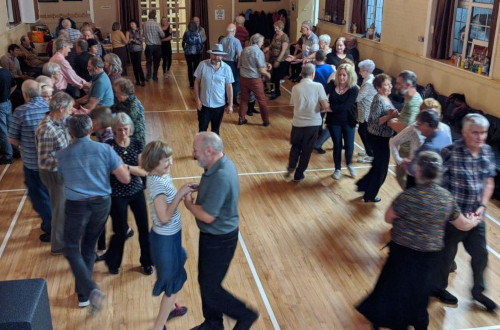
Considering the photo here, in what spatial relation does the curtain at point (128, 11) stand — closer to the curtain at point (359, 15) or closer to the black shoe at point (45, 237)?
the curtain at point (359, 15)

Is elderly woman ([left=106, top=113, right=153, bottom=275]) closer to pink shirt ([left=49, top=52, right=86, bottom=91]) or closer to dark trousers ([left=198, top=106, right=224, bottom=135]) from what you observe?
dark trousers ([left=198, top=106, right=224, bottom=135])

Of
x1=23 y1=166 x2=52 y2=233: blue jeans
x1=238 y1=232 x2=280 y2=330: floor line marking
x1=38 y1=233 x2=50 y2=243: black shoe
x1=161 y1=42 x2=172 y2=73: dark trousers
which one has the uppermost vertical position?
x1=161 y1=42 x2=172 y2=73: dark trousers

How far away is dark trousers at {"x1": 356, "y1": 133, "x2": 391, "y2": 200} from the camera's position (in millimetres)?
5941

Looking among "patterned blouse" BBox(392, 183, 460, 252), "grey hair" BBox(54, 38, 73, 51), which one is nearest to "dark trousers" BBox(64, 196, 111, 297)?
"patterned blouse" BBox(392, 183, 460, 252)

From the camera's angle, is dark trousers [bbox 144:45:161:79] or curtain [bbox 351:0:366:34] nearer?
curtain [bbox 351:0:366:34]

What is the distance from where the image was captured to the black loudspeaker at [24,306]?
10.3 feet

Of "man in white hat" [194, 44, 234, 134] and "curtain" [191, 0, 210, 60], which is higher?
"curtain" [191, 0, 210, 60]

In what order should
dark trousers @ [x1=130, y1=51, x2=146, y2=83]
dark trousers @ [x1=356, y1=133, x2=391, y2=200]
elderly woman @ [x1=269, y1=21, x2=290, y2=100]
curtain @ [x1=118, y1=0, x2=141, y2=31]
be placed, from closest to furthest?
dark trousers @ [x1=356, y1=133, x2=391, y2=200]
elderly woman @ [x1=269, y1=21, x2=290, y2=100]
dark trousers @ [x1=130, y1=51, x2=146, y2=83]
curtain @ [x1=118, y1=0, x2=141, y2=31]

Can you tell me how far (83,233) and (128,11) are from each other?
1314 centimetres

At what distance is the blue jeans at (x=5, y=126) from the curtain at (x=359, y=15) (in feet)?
26.7

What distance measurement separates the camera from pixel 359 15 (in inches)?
497

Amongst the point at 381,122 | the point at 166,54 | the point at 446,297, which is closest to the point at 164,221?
the point at 446,297

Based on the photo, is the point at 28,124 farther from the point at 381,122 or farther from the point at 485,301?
the point at 485,301

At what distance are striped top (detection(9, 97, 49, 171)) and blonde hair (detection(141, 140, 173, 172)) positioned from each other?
6.19ft
